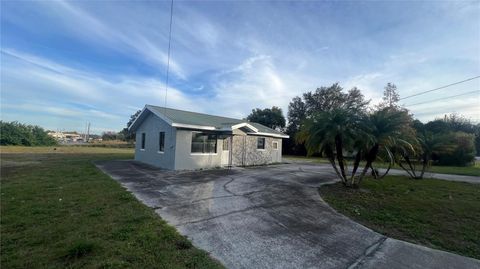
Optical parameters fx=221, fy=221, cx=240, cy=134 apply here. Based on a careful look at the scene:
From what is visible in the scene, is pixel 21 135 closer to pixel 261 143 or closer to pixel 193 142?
pixel 193 142

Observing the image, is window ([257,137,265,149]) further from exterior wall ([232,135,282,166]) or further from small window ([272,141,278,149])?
small window ([272,141,278,149])

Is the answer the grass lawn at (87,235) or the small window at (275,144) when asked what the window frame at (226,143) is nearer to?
the small window at (275,144)

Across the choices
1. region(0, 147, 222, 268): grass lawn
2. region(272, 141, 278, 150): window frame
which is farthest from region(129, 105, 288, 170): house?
region(0, 147, 222, 268): grass lawn

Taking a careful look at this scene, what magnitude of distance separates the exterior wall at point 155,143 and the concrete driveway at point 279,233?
4.85 metres

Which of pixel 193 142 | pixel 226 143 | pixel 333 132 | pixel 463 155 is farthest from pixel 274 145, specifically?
pixel 463 155

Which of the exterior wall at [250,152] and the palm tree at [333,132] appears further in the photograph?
the exterior wall at [250,152]

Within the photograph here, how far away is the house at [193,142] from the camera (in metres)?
11.6

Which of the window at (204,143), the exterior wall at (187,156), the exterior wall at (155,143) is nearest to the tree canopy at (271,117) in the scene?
the exterior wall at (155,143)

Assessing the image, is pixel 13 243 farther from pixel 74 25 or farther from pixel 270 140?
pixel 270 140

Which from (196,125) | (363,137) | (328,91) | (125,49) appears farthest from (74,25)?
(328,91)

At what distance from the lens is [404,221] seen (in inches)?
185

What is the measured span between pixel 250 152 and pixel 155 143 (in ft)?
20.2

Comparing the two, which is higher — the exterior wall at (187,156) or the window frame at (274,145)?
the window frame at (274,145)

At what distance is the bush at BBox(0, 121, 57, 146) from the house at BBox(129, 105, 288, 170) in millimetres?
32490
